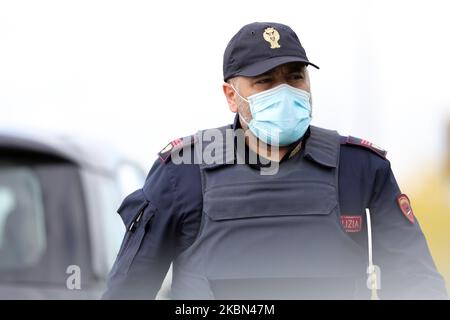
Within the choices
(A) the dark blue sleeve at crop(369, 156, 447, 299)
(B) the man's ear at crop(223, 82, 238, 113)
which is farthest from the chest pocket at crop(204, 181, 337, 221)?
(B) the man's ear at crop(223, 82, 238, 113)

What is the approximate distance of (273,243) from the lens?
2662 mm

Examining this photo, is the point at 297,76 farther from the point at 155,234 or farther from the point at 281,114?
the point at 155,234

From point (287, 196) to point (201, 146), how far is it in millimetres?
301

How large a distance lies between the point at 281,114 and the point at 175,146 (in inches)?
12.5

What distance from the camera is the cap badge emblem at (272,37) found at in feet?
9.00

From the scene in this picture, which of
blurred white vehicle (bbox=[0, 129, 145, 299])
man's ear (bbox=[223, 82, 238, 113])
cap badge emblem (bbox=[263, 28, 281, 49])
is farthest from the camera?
blurred white vehicle (bbox=[0, 129, 145, 299])

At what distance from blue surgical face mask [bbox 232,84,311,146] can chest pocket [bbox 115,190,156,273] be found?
400mm

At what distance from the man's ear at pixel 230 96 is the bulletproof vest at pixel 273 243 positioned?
0.82 ft

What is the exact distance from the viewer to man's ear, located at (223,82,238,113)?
2895 millimetres

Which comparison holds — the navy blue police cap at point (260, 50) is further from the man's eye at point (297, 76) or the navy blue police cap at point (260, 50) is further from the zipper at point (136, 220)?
the zipper at point (136, 220)

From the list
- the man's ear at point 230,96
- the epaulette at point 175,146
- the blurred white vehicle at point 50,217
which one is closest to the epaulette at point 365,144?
the man's ear at point 230,96

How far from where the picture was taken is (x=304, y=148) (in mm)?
2795

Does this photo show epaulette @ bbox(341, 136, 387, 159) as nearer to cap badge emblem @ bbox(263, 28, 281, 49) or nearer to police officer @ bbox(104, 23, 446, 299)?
police officer @ bbox(104, 23, 446, 299)
